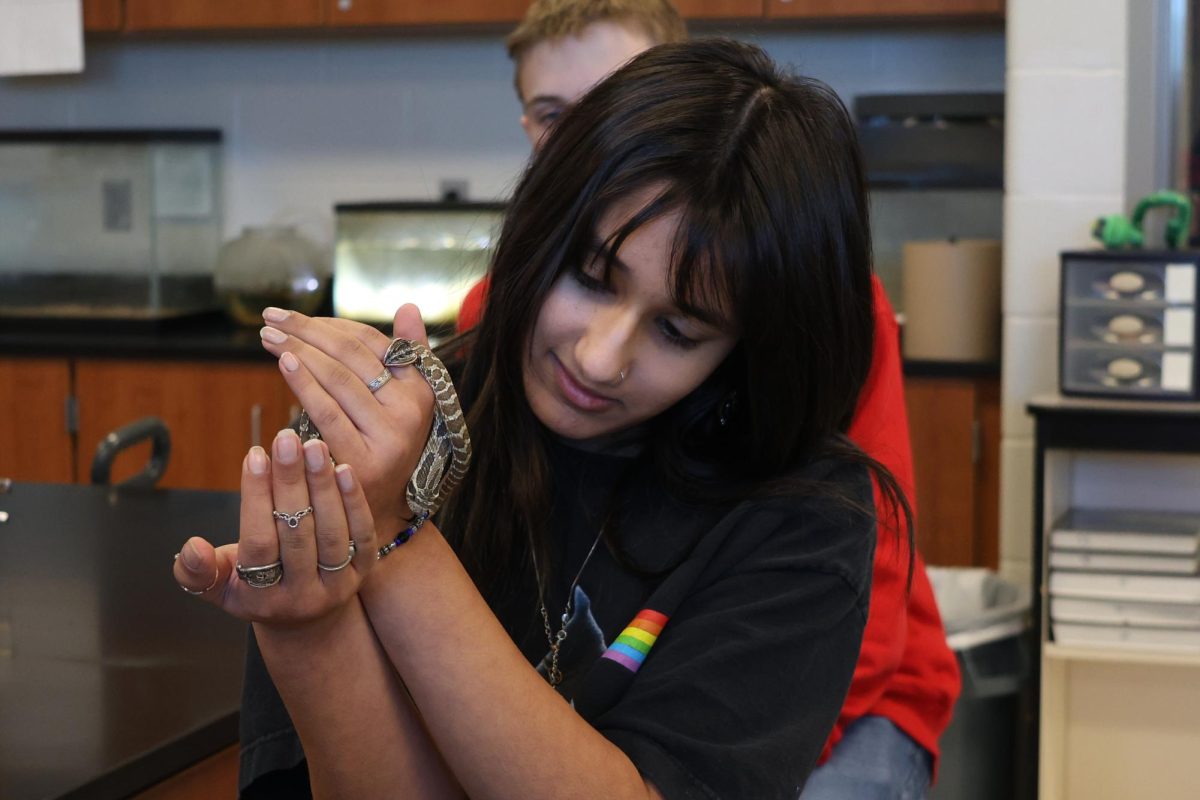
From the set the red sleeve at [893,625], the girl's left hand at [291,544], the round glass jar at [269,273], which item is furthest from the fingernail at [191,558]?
the round glass jar at [269,273]

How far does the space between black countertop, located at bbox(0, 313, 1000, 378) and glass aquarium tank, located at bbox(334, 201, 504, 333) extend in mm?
257

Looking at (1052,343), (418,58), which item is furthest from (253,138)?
(1052,343)

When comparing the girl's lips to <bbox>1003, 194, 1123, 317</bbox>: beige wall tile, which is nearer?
the girl's lips

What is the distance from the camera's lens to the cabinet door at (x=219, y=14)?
3.44 meters

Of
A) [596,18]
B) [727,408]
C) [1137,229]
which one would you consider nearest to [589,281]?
[727,408]

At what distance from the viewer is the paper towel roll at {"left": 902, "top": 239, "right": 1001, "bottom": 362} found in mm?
2873

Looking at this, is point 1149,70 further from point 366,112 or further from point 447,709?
point 447,709

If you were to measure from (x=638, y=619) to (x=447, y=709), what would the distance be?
0.59 ft

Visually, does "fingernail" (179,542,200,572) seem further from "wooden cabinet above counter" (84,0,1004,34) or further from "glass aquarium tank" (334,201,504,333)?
"wooden cabinet above counter" (84,0,1004,34)

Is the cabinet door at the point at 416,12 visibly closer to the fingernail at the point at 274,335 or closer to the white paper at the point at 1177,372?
the white paper at the point at 1177,372

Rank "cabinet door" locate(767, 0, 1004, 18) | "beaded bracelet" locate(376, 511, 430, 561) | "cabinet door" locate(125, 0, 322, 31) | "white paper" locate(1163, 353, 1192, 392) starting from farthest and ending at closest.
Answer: "cabinet door" locate(125, 0, 322, 31) < "cabinet door" locate(767, 0, 1004, 18) < "white paper" locate(1163, 353, 1192, 392) < "beaded bracelet" locate(376, 511, 430, 561)

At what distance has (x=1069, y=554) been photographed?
2.27 m

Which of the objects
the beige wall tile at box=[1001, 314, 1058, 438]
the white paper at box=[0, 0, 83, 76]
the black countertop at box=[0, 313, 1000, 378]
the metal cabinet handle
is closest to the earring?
the beige wall tile at box=[1001, 314, 1058, 438]

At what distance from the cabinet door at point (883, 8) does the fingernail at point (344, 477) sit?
2635 millimetres
